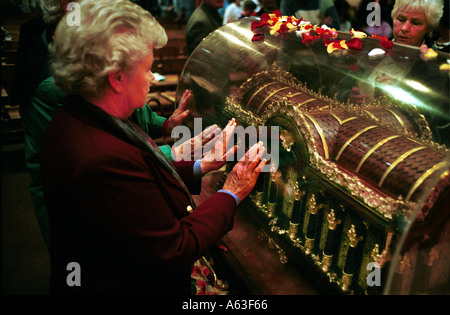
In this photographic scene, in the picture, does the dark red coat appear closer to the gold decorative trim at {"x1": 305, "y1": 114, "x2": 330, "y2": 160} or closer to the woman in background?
the woman in background

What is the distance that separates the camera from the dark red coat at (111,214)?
3.41 feet

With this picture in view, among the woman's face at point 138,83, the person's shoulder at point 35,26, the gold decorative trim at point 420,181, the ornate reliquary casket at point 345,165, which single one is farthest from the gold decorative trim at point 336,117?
the person's shoulder at point 35,26

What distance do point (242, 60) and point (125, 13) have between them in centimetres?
131

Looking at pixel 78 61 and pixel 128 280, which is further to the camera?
pixel 128 280

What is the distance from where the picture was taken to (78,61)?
1084 millimetres

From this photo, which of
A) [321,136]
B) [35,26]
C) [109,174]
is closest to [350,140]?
[321,136]

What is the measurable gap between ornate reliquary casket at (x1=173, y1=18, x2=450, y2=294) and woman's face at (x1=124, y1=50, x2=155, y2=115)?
28.2 inches

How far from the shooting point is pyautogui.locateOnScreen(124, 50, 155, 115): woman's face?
1.16 metres

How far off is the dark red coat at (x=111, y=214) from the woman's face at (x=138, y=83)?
0.13 meters

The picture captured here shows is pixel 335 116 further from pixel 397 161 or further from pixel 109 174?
pixel 109 174

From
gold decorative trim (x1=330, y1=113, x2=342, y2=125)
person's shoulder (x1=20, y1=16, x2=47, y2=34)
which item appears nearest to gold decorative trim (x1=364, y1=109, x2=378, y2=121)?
gold decorative trim (x1=330, y1=113, x2=342, y2=125)

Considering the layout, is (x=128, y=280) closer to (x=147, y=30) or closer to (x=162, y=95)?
(x=147, y=30)

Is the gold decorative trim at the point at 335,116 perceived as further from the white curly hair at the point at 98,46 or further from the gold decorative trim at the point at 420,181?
the white curly hair at the point at 98,46
